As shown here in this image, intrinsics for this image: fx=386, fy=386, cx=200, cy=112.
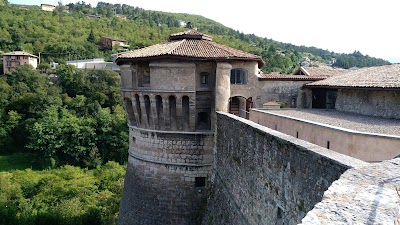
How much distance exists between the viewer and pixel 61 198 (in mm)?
34406

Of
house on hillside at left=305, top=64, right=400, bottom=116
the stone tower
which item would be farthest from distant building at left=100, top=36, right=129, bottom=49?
house on hillside at left=305, top=64, right=400, bottom=116

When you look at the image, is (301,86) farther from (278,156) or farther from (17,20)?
(17,20)

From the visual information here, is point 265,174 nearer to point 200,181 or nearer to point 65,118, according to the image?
point 200,181

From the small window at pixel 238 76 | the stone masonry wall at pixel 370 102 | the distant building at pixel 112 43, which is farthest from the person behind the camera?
the distant building at pixel 112 43

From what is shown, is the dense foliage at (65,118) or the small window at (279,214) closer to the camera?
the small window at (279,214)

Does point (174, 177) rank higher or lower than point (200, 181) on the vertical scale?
higher

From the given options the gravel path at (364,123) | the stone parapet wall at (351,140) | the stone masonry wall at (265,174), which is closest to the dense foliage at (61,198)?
the stone masonry wall at (265,174)

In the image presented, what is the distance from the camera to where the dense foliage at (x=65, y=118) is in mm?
54188

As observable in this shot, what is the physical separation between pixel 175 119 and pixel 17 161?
45.7 m

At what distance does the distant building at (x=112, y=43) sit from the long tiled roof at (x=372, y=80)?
88693 millimetres

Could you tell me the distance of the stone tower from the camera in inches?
604

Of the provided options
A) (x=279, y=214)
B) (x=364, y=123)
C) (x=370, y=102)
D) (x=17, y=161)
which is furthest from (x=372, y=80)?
(x=17, y=161)

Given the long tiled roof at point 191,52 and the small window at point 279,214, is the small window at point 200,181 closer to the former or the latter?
the long tiled roof at point 191,52

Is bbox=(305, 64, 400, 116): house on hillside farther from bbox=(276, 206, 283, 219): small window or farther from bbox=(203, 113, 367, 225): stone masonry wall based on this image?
bbox=(276, 206, 283, 219): small window
